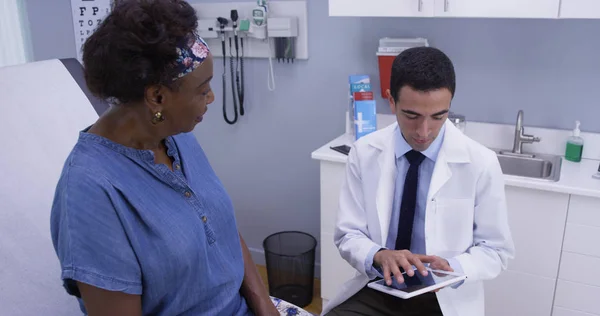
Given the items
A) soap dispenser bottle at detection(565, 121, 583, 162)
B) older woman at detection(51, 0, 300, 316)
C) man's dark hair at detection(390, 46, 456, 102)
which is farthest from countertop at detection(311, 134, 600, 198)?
older woman at detection(51, 0, 300, 316)

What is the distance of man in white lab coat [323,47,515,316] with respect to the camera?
128 cm

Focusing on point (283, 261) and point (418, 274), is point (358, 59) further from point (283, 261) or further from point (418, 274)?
point (418, 274)

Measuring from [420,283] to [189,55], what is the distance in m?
0.76

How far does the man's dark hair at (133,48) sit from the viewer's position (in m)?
0.94

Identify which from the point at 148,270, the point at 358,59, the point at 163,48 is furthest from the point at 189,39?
the point at 358,59

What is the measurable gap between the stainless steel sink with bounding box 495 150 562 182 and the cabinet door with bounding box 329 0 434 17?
2.30 ft

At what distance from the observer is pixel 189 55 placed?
38.8 inches

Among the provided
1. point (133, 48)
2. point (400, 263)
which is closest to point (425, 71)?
point (400, 263)

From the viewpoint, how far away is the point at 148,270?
101 centimetres

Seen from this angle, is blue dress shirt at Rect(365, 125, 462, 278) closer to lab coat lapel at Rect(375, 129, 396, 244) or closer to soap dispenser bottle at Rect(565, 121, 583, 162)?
lab coat lapel at Rect(375, 129, 396, 244)

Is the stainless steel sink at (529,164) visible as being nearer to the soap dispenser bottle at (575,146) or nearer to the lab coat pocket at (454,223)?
the soap dispenser bottle at (575,146)

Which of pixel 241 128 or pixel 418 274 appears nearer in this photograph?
pixel 418 274

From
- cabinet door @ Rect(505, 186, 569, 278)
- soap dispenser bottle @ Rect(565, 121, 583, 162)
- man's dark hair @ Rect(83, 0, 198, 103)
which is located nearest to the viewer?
man's dark hair @ Rect(83, 0, 198, 103)

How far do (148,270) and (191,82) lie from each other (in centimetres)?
38
